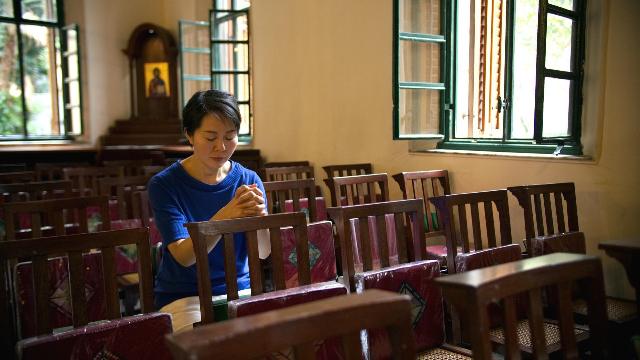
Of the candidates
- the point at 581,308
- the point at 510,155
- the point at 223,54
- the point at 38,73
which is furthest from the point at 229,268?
the point at 38,73

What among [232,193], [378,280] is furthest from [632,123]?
[232,193]

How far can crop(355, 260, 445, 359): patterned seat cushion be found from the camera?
5.69ft

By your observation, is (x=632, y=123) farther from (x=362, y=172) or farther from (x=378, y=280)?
(x=362, y=172)

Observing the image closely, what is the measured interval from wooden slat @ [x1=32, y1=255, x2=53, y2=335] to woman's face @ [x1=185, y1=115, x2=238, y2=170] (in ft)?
2.17

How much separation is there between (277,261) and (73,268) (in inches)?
22.7

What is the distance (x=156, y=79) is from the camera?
8828 mm

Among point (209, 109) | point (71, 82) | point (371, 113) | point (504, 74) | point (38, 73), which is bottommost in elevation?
point (209, 109)

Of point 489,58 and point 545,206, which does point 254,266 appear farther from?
point 489,58

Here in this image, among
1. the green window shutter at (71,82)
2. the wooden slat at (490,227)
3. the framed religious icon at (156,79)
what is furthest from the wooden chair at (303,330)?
the framed religious icon at (156,79)

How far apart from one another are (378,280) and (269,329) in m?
1.00

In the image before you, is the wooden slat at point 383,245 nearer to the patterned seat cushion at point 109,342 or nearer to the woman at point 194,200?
the woman at point 194,200

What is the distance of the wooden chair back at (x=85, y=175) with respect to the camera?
11.9ft

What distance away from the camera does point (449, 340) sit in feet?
7.36

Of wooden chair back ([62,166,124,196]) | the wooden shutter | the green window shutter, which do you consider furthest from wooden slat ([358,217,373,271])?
the green window shutter
